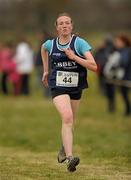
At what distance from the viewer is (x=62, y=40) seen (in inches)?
455

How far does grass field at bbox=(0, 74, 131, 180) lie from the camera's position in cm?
1148

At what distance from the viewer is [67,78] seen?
37.6 feet

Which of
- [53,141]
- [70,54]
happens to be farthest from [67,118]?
[53,141]

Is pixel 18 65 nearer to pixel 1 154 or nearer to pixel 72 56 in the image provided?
pixel 1 154

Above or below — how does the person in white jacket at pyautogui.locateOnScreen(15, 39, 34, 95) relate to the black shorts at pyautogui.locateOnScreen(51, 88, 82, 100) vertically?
below

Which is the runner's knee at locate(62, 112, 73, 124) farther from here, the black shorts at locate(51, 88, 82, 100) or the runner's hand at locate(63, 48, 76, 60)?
the runner's hand at locate(63, 48, 76, 60)

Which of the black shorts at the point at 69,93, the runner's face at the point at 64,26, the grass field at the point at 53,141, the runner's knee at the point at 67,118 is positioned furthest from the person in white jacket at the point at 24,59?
the runner's knee at the point at 67,118

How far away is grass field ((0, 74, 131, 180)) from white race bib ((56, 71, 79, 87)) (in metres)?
1.19

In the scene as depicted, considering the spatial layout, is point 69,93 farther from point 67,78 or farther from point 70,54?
point 70,54

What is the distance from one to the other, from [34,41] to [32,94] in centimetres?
2056

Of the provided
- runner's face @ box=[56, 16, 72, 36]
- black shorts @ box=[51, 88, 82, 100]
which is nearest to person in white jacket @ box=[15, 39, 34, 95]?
black shorts @ box=[51, 88, 82, 100]

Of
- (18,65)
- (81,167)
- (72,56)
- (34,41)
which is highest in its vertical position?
(72,56)

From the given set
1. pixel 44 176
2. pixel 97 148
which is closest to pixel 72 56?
pixel 44 176

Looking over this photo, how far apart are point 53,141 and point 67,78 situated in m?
6.43
